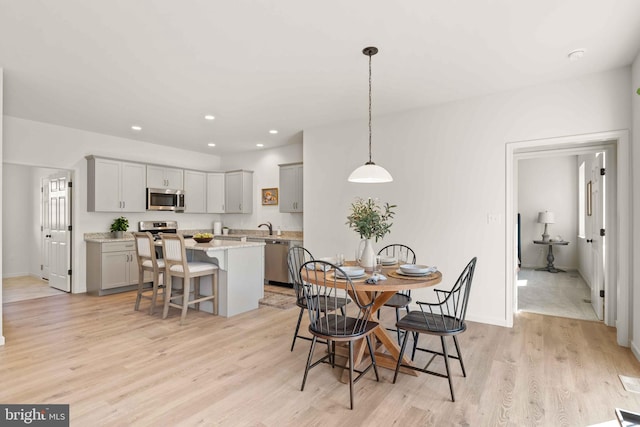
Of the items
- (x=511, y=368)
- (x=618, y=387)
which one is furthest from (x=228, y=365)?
(x=618, y=387)

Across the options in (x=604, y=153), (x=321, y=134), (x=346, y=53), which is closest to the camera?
(x=346, y=53)

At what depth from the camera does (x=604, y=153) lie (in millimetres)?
3676

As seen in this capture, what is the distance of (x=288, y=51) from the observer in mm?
2934

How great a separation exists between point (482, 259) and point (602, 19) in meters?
2.44

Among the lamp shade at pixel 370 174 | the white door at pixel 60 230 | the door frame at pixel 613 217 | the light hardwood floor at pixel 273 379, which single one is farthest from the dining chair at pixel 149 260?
the door frame at pixel 613 217

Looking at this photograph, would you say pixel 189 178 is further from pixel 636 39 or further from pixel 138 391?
pixel 636 39

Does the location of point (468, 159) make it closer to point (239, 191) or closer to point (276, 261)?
point (276, 261)

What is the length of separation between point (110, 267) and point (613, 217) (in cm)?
662

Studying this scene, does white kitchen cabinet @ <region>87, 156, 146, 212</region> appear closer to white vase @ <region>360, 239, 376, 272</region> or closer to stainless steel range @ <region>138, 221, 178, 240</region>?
stainless steel range @ <region>138, 221, 178, 240</region>

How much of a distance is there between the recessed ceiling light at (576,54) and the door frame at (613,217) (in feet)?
2.60

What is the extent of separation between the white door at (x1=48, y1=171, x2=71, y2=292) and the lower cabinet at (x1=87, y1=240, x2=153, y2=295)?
40 centimetres

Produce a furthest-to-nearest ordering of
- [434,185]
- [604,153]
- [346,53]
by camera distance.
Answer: [434,185] → [604,153] → [346,53]

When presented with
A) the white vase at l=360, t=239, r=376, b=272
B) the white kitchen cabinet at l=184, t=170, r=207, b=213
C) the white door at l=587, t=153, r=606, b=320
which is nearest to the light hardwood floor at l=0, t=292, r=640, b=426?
the white door at l=587, t=153, r=606, b=320

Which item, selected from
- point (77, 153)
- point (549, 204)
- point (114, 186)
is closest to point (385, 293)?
point (114, 186)
